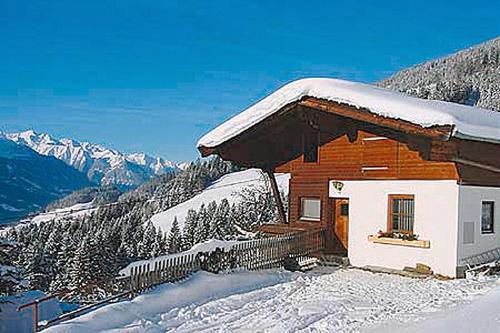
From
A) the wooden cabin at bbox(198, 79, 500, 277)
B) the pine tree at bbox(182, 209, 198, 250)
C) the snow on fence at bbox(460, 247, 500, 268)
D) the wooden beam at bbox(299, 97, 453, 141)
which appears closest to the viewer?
the wooden beam at bbox(299, 97, 453, 141)

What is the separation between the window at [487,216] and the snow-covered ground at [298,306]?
106 inches

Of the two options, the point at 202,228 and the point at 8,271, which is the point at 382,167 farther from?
the point at 202,228

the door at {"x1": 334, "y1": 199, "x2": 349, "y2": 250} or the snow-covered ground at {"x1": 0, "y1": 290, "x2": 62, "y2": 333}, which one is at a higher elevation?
the door at {"x1": 334, "y1": 199, "x2": 349, "y2": 250}

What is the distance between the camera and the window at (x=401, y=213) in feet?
50.8

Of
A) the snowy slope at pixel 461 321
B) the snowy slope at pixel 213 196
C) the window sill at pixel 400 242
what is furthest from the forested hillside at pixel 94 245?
the snowy slope at pixel 461 321

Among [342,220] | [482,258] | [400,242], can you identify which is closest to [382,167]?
[400,242]

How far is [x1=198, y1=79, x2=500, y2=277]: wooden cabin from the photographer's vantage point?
14266 mm

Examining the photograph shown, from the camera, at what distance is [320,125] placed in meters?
18.0

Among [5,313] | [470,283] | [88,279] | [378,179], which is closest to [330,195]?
[378,179]

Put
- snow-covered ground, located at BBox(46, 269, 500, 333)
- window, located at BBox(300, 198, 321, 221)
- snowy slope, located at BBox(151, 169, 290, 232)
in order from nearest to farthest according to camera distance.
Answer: snow-covered ground, located at BBox(46, 269, 500, 333)
window, located at BBox(300, 198, 321, 221)
snowy slope, located at BBox(151, 169, 290, 232)

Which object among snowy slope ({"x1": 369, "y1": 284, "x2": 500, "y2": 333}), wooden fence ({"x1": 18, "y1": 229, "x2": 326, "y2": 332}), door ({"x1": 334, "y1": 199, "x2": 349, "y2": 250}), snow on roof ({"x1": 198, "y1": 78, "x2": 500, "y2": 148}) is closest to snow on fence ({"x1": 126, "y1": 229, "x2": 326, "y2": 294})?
wooden fence ({"x1": 18, "y1": 229, "x2": 326, "y2": 332})

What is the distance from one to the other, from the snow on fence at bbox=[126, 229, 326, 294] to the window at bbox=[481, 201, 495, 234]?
4999 millimetres

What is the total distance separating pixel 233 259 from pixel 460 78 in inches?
4089

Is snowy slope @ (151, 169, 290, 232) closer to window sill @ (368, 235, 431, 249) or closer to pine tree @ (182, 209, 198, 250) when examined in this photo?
pine tree @ (182, 209, 198, 250)
